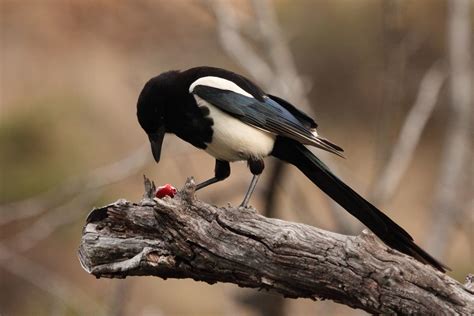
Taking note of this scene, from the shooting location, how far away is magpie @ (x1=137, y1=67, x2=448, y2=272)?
3.46 m

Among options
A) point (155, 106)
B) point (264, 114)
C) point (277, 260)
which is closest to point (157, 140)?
point (155, 106)

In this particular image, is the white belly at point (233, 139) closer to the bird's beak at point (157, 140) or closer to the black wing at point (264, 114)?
the black wing at point (264, 114)

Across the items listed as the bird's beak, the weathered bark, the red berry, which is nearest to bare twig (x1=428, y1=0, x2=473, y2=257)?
the bird's beak

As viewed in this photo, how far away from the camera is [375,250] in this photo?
2.70m

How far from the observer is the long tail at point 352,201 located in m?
3.13

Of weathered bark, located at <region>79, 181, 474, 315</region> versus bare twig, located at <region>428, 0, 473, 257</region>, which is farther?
bare twig, located at <region>428, 0, 473, 257</region>

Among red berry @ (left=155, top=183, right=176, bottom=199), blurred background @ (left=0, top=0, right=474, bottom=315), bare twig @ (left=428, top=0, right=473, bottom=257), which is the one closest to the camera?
red berry @ (left=155, top=183, right=176, bottom=199)

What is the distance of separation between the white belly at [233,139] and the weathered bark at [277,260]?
2.10 ft

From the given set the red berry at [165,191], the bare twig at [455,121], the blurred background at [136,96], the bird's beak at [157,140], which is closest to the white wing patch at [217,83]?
the bird's beak at [157,140]

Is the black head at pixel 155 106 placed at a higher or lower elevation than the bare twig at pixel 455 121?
lower

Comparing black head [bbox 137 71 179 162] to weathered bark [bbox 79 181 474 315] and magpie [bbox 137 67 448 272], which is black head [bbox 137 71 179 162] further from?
weathered bark [bbox 79 181 474 315]

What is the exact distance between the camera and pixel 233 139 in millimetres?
3471

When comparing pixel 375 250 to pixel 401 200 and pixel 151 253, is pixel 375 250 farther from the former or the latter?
pixel 401 200

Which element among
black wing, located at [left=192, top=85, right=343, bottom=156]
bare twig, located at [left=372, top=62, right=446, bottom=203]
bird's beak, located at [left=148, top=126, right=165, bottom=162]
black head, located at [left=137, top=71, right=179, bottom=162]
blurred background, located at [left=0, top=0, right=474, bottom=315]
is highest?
blurred background, located at [left=0, top=0, right=474, bottom=315]
